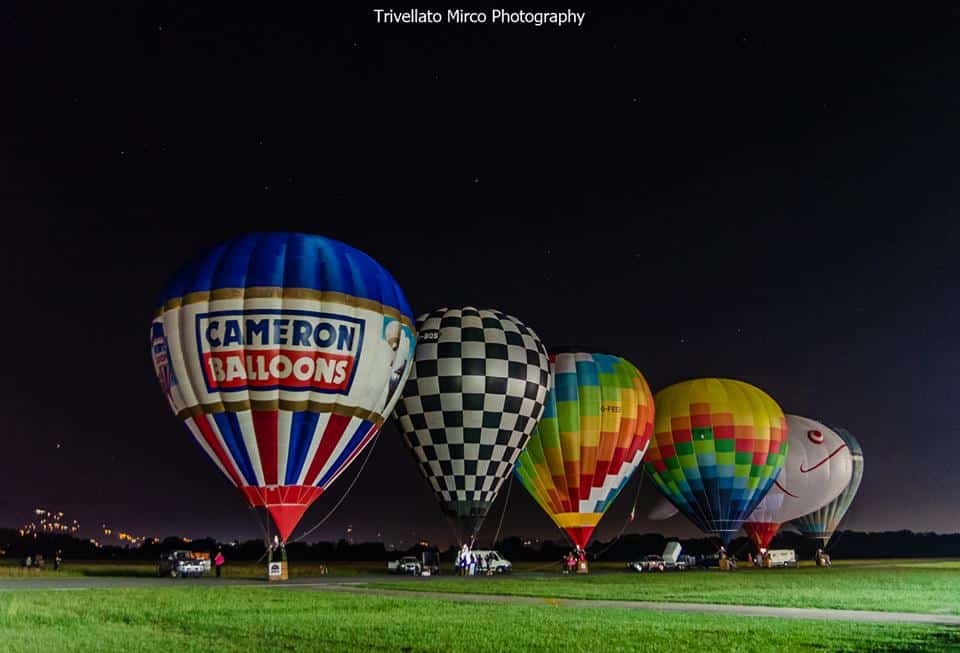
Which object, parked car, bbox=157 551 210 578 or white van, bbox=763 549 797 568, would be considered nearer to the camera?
parked car, bbox=157 551 210 578

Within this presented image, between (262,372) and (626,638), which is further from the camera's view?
(262,372)

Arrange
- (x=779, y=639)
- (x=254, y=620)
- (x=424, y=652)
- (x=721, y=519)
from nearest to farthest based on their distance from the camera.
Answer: (x=424, y=652), (x=779, y=639), (x=254, y=620), (x=721, y=519)

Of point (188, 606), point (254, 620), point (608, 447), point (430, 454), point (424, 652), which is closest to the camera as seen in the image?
point (424, 652)

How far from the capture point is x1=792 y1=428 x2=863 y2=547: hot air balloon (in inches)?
2237

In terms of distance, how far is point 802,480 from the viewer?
51.7m

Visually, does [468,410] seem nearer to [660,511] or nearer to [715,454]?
[715,454]

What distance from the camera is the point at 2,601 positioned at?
1953 centimetres

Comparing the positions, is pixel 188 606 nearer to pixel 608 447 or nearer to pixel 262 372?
pixel 262 372

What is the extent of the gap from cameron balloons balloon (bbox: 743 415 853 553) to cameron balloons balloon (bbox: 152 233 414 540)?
28.8 meters

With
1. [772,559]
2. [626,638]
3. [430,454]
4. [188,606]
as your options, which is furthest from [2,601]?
[772,559]

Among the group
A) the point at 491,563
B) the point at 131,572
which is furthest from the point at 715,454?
the point at 131,572

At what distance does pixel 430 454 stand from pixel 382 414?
18.4ft

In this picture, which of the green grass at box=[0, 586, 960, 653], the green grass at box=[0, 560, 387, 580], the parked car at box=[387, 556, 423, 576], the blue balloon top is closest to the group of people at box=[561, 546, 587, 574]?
the parked car at box=[387, 556, 423, 576]

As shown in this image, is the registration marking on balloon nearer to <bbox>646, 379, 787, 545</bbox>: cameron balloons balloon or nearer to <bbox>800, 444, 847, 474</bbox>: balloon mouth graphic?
<bbox>646, 379, 787, 545</bbox>: cameron balloons balloon
